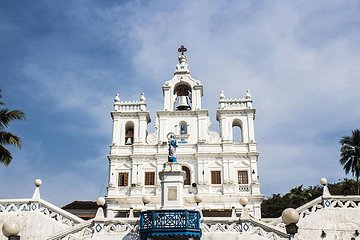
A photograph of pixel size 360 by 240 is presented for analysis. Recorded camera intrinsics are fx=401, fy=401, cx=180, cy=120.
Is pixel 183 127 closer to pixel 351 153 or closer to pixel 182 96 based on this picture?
pixel 182 96

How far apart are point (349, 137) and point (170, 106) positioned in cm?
1744

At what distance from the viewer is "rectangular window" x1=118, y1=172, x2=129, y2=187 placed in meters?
37.1

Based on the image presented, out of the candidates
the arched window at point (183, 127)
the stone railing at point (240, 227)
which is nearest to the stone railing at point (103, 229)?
the stone railing at point (240, 227)

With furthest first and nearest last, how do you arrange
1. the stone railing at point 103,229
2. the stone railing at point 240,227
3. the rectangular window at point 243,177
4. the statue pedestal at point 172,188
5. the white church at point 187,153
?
the rectangular window at point 243,177 < the white church at point 187,153 < the statue pedestal at point 172,188 < the stone railing at point 103,229 < the stone railing at point 240,227

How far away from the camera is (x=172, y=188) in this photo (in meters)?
19.0

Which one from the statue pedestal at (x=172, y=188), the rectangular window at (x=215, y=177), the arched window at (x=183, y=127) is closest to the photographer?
the statue pedestal at (x=172, y=188)

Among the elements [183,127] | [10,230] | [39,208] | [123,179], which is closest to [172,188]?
[39,208]

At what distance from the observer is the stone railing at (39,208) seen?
1978 cm

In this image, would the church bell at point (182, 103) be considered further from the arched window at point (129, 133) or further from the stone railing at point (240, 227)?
the stone railing at point (240, 227)

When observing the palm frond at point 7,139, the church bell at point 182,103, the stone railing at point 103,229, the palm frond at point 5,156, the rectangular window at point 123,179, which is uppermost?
the church bell at point 182,103

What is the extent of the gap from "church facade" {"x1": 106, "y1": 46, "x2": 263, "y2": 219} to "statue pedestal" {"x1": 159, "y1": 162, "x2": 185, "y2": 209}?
51.5ft

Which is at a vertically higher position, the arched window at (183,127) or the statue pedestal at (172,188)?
the arched window at (183,127)

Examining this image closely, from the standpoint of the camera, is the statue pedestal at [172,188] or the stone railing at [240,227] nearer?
the stone railing at [240,227]

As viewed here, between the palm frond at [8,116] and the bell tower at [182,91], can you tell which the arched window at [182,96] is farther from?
the palm frond at [8,116]
